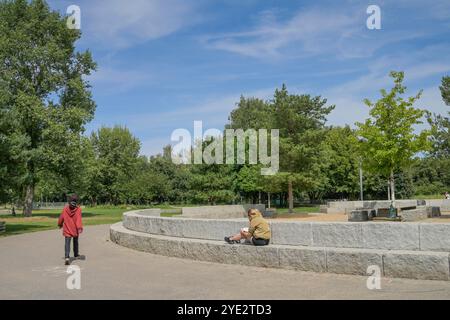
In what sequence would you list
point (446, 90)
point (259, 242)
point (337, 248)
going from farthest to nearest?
point (446, 90)
point (259, 242)
point (337, 248)

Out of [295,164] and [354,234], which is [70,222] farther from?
[295,164]

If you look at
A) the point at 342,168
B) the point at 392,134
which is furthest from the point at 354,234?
the point at 342,168

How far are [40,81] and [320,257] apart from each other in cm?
3469

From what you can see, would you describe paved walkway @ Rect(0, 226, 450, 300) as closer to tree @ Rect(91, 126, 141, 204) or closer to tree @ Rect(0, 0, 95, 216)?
tree @ Rect(0, 0, 95, 216)

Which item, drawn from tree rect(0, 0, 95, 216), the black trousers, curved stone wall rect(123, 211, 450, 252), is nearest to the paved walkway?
the black trousers

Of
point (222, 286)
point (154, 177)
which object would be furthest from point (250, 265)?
point (154, 177)

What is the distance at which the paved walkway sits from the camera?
294 inches

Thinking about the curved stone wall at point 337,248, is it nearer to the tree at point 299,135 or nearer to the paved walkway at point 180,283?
the paved walkway at point 180,283

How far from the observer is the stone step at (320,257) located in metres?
8.27

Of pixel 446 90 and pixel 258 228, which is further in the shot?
pixel 446 90

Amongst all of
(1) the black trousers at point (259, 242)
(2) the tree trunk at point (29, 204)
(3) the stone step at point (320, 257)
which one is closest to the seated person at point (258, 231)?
(1) the black trousers at point (259, 242)

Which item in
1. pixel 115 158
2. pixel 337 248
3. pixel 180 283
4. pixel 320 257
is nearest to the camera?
pixel 180 283

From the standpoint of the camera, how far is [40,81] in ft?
125

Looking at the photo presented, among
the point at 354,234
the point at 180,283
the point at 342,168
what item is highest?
the point at 342,168
